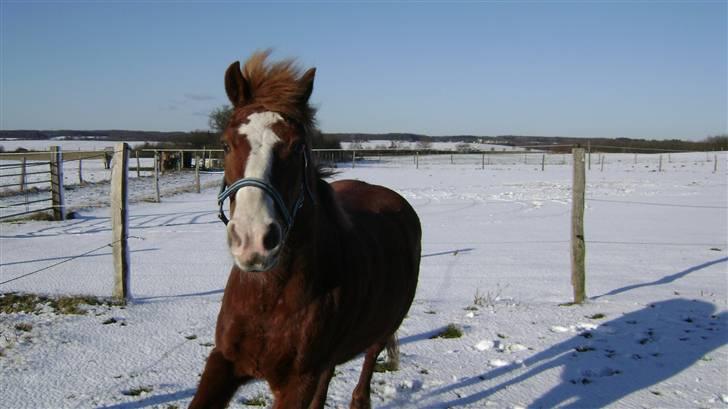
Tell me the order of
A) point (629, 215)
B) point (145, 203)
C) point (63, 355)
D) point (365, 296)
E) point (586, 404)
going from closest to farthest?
point (365, 296)
point (586, 404)
point (63, 355)
point (629, 215)
point (145, 203)

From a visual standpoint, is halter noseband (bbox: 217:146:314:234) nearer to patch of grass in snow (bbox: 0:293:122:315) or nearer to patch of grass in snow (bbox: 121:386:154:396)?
patch of grass in snow (bbox: 121:386:154:396)

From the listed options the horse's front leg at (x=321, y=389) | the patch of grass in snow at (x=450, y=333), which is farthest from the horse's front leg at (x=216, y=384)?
the patch of grass in snow at (x=450, y=333)

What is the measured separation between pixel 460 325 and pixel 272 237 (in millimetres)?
3698

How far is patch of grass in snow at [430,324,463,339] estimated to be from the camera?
188 inches

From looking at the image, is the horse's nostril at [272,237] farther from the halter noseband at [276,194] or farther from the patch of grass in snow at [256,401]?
the patch of grass in snow at [256,401]

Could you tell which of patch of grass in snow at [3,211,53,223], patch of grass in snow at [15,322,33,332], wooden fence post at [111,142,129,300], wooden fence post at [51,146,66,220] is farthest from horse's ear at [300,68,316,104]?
patch of grass in snow at [3,211,53,223]

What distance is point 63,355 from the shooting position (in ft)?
12.8

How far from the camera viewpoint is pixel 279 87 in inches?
83.8

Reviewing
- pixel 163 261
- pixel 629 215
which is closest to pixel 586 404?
pixel 163 261

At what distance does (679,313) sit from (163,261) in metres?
6.49

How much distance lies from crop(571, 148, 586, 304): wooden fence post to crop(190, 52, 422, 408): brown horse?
414 cm

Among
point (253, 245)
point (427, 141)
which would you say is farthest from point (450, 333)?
point (427, 141)

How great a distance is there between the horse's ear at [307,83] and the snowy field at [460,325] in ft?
6.95

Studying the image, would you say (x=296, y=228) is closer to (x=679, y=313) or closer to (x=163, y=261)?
(x=679, y=313)
